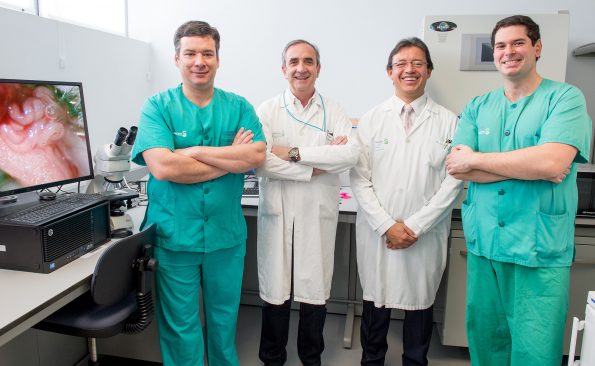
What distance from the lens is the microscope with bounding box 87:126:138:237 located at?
72.3 inches

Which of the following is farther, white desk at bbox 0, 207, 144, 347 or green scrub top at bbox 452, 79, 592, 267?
green scrub top at bbox 452, 79, 592, 267

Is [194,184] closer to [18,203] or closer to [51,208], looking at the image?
[51,208]

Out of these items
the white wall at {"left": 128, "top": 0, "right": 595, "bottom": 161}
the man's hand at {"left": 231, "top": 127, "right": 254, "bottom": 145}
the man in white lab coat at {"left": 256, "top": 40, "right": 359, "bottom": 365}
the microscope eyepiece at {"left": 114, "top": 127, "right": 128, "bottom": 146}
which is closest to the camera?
the man's hand at {"left": 231, "top": 127, "right": 254, "bottom": 145}

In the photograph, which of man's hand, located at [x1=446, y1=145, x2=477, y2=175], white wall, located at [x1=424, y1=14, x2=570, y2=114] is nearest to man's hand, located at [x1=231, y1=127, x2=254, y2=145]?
man's hand, located at [x1=446, y1=145, x2=477, y2=175]

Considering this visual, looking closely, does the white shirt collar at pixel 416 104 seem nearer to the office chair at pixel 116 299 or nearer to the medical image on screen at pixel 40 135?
the office chair at pixel 116 299

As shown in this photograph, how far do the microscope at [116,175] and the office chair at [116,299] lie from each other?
0.25m

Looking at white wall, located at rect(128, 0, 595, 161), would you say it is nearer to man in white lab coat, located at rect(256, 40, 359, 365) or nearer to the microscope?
man in white lab coat, located at rect(256, 40, 359, 365)

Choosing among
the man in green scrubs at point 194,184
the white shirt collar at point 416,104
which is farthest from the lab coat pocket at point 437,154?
the man in green scrubs at point 194,184

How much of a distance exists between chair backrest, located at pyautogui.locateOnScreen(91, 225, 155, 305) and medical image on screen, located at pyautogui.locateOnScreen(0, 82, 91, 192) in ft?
1.39

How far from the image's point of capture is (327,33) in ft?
9.37

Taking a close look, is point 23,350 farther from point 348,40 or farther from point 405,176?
point 348,40

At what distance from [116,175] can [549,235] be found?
1.70 metres

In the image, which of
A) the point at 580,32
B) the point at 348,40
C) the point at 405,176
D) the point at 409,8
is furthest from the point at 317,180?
the point at 580,32

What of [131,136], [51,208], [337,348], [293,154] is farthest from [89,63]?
[337,348]
